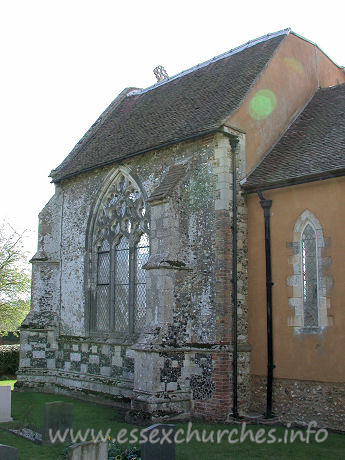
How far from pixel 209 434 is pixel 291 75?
33.6 feet

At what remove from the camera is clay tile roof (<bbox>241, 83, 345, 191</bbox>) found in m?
12.0

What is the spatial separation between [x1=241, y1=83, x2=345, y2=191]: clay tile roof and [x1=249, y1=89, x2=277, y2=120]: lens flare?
85cm

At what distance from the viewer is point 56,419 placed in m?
9.95

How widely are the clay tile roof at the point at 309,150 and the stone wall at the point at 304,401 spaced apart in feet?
15.1

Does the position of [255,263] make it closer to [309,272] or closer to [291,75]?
[309,272]

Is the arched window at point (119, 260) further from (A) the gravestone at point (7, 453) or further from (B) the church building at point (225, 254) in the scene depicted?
(A) the gravestone at point (7, 453)

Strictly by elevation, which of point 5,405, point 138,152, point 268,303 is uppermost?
point 138,152

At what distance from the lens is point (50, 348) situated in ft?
58.5

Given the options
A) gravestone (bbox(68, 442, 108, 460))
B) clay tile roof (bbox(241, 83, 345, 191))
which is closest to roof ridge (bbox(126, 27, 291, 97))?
clay tile roof (bbox(241, 83, 345, 191))

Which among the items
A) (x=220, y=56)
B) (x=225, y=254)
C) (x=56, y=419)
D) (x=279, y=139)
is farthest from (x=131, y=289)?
(x=220, y=56)

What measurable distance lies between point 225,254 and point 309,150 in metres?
3.35

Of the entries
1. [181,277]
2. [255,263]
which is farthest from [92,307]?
[255,263]

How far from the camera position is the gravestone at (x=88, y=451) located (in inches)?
301

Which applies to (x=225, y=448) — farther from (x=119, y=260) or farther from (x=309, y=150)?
(x=119, y=260)
